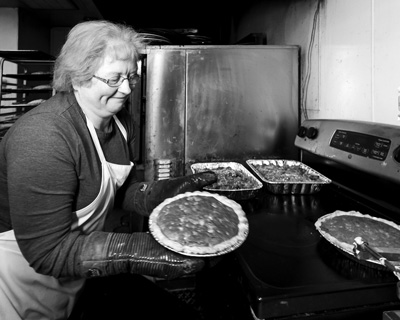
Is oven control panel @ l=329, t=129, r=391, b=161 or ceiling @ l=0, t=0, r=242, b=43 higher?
ceiling @ l=0, t=0, r=242, b=43

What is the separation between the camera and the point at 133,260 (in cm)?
99

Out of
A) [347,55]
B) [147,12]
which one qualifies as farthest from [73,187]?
[147,12]

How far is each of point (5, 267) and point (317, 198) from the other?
4.71 feet

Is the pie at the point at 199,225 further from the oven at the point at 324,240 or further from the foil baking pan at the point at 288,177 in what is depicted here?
the foil baking pan at the point at 288,177

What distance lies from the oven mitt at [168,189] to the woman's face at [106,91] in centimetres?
48

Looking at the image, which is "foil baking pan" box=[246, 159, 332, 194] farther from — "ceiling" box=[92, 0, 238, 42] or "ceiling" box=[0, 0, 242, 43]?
"ceiling" box=[92, 0, 238, 42]

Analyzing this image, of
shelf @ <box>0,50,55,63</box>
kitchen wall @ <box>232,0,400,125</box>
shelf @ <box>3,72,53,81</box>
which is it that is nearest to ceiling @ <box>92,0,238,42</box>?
shelf @ <box>0,50,55,63</box>

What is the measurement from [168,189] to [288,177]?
2.16ft

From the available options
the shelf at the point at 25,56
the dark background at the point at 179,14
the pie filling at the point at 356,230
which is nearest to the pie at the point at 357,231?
Result: the pie filling at the point at 356,230

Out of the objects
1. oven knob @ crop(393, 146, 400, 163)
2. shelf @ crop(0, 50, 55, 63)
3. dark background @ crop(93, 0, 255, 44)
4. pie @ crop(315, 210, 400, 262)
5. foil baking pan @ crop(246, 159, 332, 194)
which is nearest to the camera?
pie @ crop(315, 210, 400, 262)

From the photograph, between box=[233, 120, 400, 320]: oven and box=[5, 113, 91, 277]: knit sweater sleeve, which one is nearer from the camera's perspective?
box=[233, 120, 400, 320]: oven

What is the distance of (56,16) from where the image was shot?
4.96 metres

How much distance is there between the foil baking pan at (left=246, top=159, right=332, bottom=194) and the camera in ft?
4.90

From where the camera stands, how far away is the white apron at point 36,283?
1.20m
